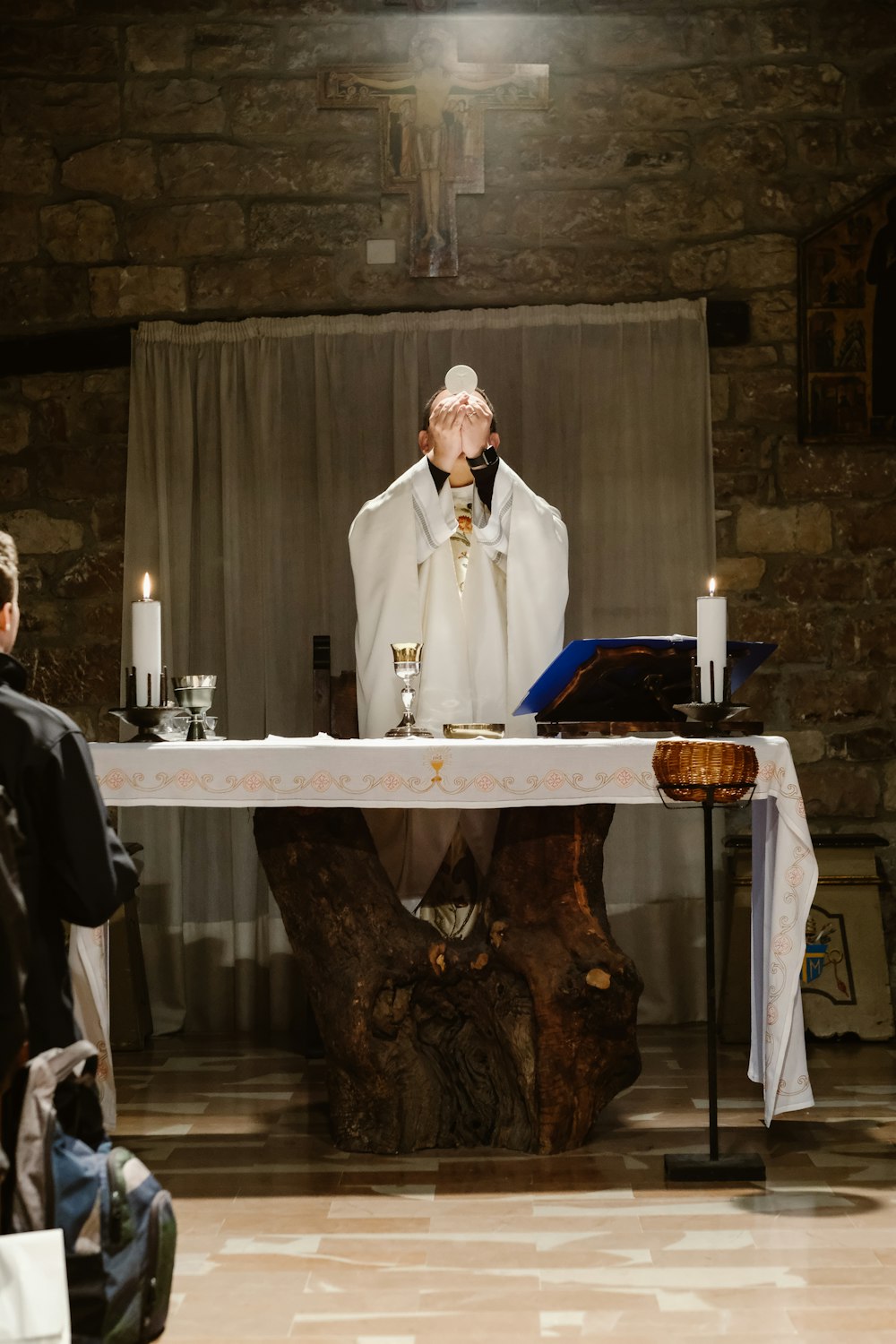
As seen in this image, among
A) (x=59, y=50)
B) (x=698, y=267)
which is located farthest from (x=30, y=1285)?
(x=59, y=50)

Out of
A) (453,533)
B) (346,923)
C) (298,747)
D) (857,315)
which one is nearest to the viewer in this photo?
(298,747)

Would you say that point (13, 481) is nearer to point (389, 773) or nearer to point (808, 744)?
point (389, 773)

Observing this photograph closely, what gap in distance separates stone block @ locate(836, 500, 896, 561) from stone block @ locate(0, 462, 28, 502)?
337 cm

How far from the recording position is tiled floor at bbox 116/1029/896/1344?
2.80m

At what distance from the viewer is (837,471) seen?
6109mm

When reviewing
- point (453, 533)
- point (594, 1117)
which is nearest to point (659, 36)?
point (453, 533)

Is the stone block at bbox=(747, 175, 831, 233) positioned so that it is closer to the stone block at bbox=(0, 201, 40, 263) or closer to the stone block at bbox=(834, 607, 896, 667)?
the stone block at bbox=(834, 607, 896, 667)

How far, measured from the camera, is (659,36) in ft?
20.3

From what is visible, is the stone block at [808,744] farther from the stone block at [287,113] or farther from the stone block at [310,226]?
the stone block at [287,113]

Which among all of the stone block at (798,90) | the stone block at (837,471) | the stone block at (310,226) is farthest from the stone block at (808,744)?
the stone block at (310,226)

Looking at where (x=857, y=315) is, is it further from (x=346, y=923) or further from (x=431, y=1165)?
(x=431, y=1165)

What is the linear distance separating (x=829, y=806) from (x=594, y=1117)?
2.38m

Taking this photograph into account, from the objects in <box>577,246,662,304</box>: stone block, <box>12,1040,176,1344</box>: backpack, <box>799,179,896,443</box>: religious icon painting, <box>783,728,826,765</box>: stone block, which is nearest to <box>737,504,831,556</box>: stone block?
<box>799,179,896,443</box>: religious icon painting

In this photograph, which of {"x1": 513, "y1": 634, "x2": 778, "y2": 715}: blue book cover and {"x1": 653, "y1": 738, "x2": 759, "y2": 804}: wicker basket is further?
{"x1": 513, "y1": 634, "x2": 778, "y2": 715}: blue book cover
